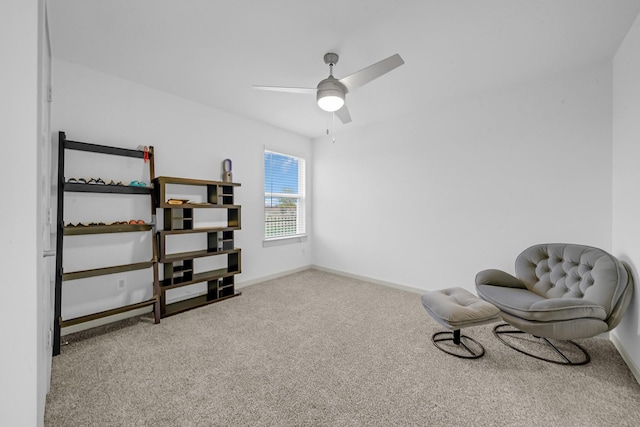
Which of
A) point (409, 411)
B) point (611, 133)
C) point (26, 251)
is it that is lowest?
point (409, 411)

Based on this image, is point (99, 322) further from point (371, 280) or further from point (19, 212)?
point (371, 280)

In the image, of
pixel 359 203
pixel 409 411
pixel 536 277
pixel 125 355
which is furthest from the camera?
pixel 359 203

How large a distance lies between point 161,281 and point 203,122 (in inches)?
84.5

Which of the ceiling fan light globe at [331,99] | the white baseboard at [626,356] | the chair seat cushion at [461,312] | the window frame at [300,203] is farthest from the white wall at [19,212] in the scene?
the window frame at [300,203]

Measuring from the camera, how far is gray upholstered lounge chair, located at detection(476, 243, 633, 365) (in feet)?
5.98

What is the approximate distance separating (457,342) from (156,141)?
390cm

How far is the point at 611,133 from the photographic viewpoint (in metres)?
2.38

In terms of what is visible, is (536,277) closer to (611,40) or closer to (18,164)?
(611,40)

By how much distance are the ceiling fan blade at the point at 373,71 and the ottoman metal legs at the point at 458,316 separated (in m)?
1.92

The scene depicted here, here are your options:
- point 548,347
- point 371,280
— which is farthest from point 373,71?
point 371,280

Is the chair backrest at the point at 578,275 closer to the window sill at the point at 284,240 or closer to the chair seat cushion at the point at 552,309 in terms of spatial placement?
the chair seat cushion at the point at 552,309

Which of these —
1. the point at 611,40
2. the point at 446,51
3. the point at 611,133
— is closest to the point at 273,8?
the point at 446,51

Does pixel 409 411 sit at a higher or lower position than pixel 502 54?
lower

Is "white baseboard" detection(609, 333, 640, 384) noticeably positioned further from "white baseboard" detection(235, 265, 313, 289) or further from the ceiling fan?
"white baseboard" detection(235, 265, 313, 289)
